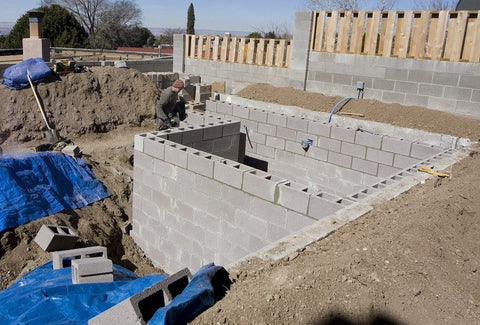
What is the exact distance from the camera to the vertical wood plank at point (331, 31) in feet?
38.9

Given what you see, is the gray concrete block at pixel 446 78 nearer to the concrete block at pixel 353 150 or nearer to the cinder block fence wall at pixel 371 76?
the cinder block fence wall at pixel 371 76

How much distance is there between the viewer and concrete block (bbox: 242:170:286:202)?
533 centimetres

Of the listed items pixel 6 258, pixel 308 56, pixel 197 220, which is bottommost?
pixel 6 258

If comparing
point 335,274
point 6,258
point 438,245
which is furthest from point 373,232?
point 6,258

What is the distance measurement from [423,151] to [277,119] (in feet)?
9.27

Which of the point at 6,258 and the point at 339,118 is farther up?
the point at 339,118

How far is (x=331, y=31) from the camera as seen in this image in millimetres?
11922

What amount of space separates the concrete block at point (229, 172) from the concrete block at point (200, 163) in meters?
0.10

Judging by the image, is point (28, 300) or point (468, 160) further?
point (468, 160)

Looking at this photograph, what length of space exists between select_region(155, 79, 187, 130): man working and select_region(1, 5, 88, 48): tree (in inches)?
1059

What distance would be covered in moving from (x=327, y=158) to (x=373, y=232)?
4.03 m

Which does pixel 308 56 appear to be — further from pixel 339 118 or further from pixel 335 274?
pixel 335 274

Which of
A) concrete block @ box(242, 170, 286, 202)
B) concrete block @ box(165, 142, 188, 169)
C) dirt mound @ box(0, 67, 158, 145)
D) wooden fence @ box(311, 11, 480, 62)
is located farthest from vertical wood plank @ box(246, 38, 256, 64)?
concrete block @ box(242, 170, 286, 202)

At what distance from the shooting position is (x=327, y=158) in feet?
27.2
